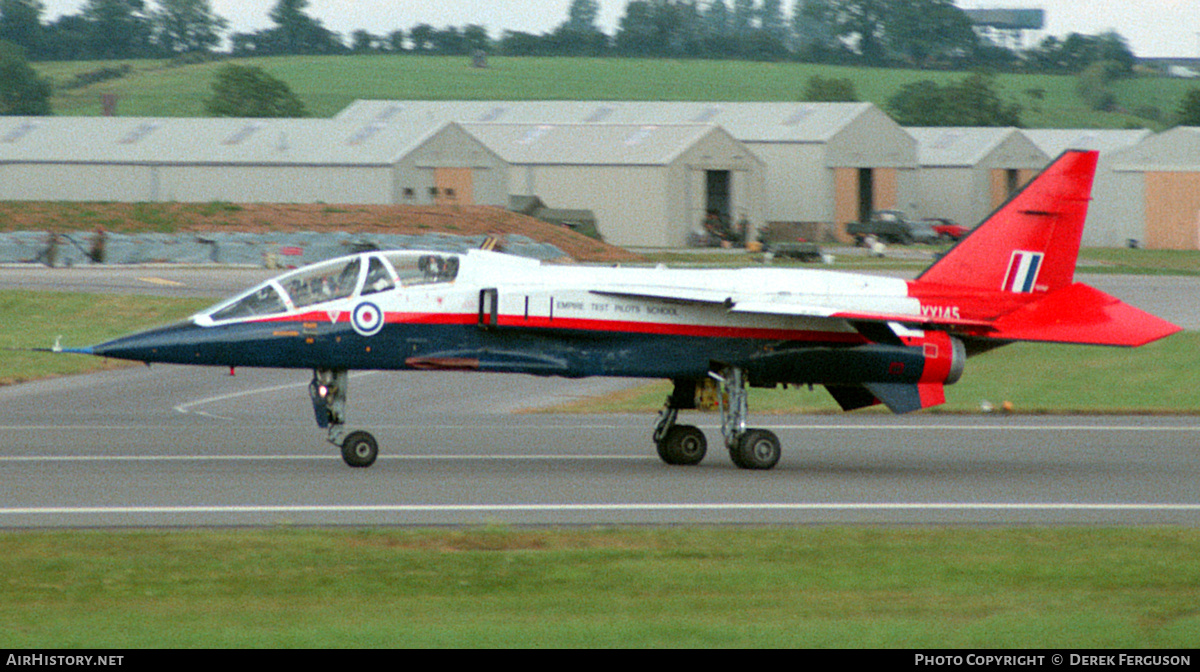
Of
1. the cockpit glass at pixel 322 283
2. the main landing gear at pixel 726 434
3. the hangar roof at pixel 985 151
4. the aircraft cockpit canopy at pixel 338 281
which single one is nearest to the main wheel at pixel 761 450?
the main landing gear at pixel 726 434

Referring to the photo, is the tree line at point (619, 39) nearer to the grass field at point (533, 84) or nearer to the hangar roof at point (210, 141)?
the grass field at point (533, 84)

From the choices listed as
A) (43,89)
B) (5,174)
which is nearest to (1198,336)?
(5,174)

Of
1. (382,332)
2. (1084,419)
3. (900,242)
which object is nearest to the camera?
(382,332)

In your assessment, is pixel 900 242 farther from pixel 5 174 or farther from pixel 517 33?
pixel 517 33

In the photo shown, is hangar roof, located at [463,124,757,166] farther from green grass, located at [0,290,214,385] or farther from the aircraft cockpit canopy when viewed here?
the aircraft cockpit canopy

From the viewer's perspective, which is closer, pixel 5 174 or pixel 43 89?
pixel 5 174

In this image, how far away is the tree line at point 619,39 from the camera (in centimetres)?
17350

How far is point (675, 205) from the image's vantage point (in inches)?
2842

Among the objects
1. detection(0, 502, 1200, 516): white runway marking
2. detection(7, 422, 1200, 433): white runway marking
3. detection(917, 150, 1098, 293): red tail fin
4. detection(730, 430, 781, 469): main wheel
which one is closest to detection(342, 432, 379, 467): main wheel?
detection(0, 502, 1200, 516): white runway marking

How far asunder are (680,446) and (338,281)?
182 inches

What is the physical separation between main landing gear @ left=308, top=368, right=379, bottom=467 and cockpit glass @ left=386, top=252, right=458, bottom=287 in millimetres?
1338

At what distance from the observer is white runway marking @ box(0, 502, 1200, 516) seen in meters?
13.5

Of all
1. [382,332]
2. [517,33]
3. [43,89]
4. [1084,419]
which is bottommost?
[1084,419]
